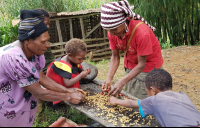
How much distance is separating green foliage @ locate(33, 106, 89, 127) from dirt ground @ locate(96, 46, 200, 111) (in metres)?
2.46

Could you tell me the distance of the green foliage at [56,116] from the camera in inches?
155

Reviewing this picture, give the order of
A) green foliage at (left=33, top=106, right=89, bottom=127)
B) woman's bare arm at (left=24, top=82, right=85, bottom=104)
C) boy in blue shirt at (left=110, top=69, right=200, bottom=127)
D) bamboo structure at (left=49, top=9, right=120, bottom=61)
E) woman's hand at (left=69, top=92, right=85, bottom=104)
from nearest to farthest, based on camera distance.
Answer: boy in blue shirt at (left=110, top=69, right=200, bottom=127), woman's bare arm at (left=24, top=82, right=85, bottom=104), woman's hand at (left=69, top=92, right=85, bottom=104), green foliage at (left=33, top=106, right=89, bottom=127), bamboo structure at (left=49, top=9, right=120, bottom=61)

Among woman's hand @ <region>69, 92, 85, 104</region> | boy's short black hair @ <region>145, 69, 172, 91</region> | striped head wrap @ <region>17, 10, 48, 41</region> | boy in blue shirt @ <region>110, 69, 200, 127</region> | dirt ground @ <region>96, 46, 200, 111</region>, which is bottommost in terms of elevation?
dirt ground @ <region>96, 46, 200, 111</region>

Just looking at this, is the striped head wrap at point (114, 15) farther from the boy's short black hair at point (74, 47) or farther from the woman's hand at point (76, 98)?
the woman's hand at point (76, 98)

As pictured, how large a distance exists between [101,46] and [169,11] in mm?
4444

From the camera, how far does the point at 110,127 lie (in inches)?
90.9

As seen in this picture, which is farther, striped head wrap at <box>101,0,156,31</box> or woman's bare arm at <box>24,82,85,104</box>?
striped head wrap at <box>101,0,156,31</box>

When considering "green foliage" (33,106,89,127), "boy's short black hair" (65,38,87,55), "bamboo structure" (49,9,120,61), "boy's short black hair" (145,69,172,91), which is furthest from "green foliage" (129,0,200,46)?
"boy's short black hair" (145,69,172,91)

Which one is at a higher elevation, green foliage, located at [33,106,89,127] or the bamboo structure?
the bamboo structure

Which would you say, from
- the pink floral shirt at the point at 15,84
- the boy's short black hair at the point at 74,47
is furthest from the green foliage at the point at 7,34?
the pink floral shirt at the point at 15,84

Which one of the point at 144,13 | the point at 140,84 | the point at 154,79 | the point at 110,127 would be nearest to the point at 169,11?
the point at 144,13

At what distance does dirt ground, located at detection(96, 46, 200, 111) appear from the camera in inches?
205

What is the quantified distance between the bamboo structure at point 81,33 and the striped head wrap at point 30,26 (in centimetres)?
729

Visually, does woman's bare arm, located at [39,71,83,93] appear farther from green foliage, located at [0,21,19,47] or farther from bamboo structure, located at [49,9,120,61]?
bamboo structure, located at [49,9,120,61]
